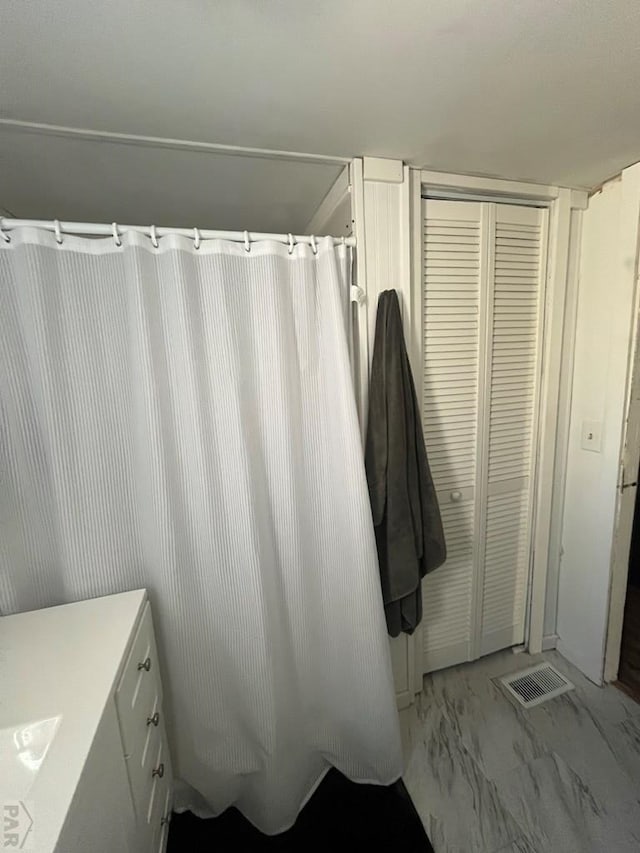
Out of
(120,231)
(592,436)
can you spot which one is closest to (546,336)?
(592,436)

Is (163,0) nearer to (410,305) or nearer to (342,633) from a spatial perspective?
(410,305)

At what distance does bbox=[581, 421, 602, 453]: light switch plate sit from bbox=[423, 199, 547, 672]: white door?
22 cm

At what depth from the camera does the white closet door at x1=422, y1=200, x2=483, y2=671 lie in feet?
4.33

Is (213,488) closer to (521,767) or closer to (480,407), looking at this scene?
(480,407)

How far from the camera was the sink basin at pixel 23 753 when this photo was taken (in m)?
0.57

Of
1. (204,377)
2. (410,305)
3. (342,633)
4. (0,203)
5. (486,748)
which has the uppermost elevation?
(0,203)

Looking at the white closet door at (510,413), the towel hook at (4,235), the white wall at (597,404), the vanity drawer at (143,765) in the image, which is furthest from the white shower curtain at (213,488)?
the white wall at (597,404)

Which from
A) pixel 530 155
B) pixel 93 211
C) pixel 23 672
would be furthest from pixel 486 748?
pixel 93 211

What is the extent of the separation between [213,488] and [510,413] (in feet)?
4.28

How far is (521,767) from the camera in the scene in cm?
124

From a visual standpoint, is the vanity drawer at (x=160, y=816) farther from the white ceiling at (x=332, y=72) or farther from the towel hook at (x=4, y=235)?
the white ceiling at (x=332, y=72)

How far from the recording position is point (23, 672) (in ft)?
2.50

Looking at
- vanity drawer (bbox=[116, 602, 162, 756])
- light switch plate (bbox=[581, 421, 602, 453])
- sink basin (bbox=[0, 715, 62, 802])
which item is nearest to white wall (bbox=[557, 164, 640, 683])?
light switch plate (bbox=[581, 421, 602, 453])

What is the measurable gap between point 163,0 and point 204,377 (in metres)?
0.75
